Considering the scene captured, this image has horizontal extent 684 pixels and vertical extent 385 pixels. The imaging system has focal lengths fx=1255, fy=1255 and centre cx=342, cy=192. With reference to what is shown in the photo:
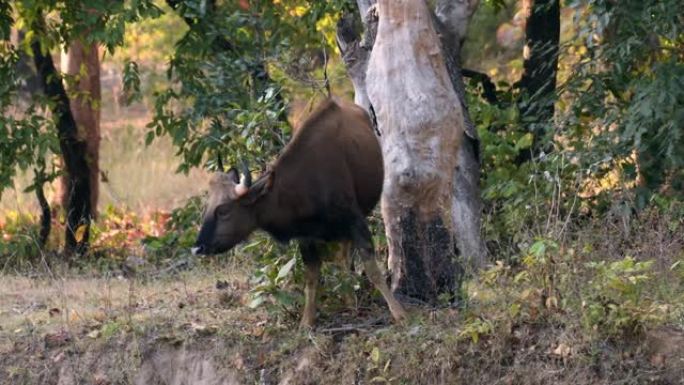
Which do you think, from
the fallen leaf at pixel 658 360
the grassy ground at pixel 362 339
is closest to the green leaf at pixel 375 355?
the grassy ground at pixel 362 339

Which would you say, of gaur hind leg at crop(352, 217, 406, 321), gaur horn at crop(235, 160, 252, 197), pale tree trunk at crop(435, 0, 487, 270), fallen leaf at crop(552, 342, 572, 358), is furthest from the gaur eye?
pale tree trunk at crop(435, 0, 487, 270)

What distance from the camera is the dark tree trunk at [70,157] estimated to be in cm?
1343

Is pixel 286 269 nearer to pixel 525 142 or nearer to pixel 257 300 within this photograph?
pixel 257 300

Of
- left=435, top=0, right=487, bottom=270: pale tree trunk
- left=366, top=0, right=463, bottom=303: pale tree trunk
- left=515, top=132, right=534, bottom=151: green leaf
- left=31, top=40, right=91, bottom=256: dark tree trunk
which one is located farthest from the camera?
left=31, top=40, right=91, bottom=256: dark tree trunk

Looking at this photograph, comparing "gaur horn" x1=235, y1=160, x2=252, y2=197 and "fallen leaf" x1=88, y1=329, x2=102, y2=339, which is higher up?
"gaur horn" x1=235, y1=160, x2=252, y2=197

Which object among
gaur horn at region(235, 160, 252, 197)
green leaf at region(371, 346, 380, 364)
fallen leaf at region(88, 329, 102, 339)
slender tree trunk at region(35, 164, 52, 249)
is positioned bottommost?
slender tree trunk at region(35, 164, 52, 249)

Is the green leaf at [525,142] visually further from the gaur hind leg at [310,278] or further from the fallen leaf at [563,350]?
the fallen leaf at [563,350]

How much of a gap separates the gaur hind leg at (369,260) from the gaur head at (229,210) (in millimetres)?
654

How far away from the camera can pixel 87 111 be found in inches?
595

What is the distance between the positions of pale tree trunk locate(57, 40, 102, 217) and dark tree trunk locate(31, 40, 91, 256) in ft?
0.59

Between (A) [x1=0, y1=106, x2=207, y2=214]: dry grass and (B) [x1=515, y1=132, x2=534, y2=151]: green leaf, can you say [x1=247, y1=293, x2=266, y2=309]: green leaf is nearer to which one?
(B) [x1=515, y1=132, x2=534, y2=151]: green leaf

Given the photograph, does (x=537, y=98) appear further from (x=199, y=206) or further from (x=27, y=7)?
(x=27, y=7)

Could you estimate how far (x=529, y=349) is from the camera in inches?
295

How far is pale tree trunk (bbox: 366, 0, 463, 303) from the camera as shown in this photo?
27.2 feet
